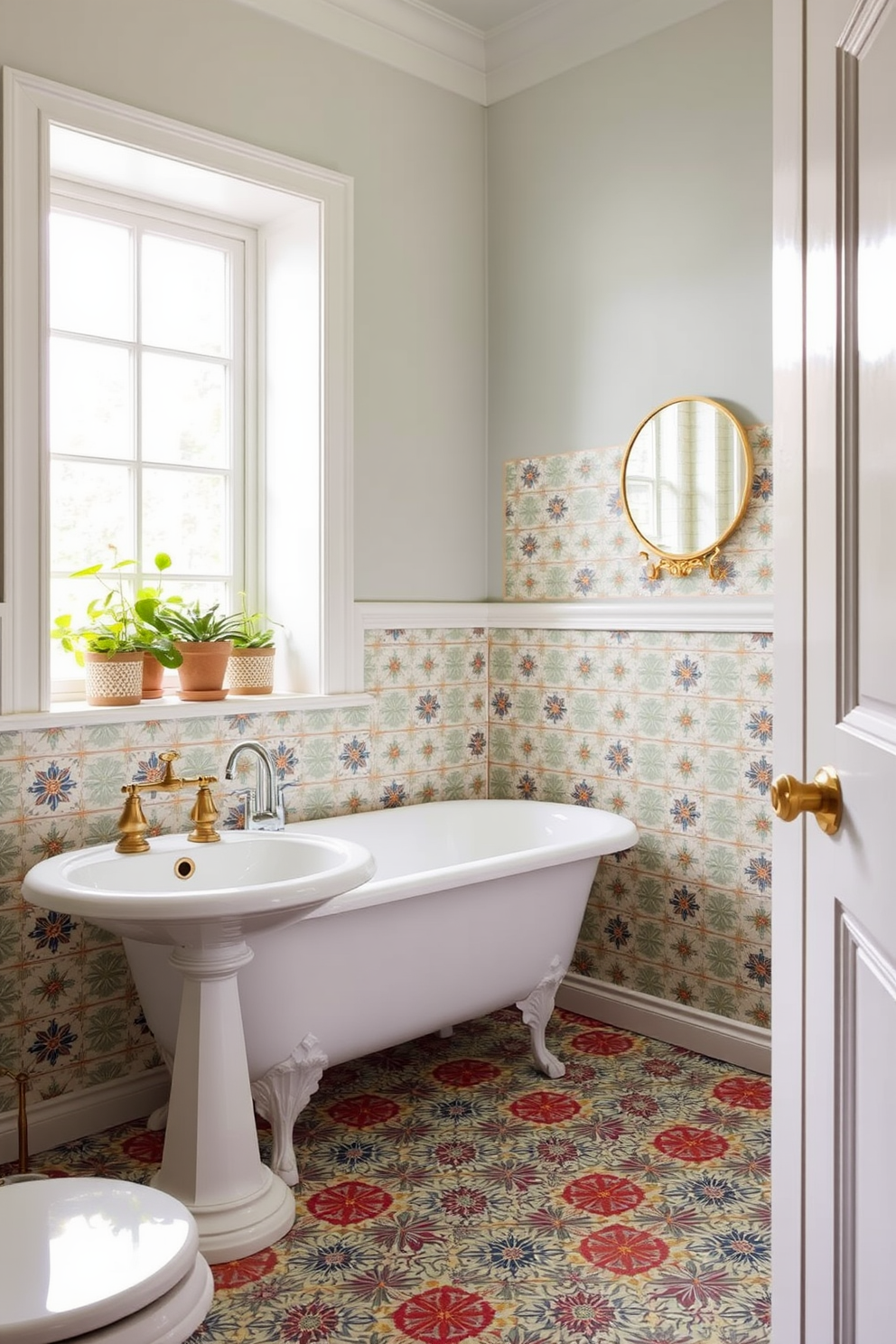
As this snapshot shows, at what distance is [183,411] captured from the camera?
323 cm

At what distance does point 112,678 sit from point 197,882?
1.95 feet

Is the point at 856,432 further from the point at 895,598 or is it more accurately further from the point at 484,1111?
the point at 484,1111

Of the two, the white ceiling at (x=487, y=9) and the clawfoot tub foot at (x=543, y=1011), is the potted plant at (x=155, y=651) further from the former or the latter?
the white ceiling at (x=487, y=9)

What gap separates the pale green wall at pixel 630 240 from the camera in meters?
2.92

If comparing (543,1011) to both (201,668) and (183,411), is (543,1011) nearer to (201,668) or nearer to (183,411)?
(201,668)

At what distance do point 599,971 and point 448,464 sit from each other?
1.66 metres

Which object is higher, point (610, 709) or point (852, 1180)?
point (610, 709)

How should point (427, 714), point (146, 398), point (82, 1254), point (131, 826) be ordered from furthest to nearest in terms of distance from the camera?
1. point (427, 714)
2. point (146, 398)
3. point (131, 826)
4. point (82, 1254)

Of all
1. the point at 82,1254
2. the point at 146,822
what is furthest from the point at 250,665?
the point at 82,1254

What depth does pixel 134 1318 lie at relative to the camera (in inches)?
52.3

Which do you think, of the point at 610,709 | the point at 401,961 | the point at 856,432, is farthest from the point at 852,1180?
the point at 610,709

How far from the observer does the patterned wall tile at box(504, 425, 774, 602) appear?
9.54 feet

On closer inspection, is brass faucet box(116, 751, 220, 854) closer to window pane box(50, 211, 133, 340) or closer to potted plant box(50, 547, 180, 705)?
potted plant box(50, 547, 180, 705)

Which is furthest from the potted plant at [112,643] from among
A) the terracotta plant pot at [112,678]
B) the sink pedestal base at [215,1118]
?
the sink pedestal base at [215,1118]
